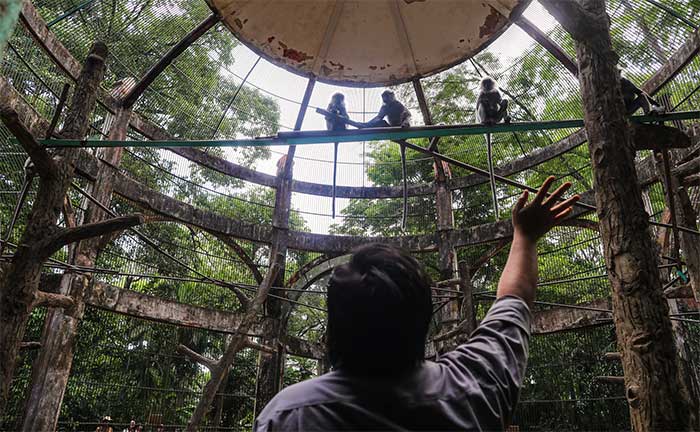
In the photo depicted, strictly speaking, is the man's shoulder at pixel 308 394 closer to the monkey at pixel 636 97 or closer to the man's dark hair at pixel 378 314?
the man's dark hair at pixel 378 314

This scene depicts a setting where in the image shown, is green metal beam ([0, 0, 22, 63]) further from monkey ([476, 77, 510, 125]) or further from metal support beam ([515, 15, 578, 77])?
metal support beam ([515, 15, 578, 77])

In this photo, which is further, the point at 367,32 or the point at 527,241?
the point at 367,32

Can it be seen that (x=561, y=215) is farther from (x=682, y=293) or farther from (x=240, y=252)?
(x=240, y=252)

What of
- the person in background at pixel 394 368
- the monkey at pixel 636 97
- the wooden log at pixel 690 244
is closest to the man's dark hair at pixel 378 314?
the person in background at pixel 394 368

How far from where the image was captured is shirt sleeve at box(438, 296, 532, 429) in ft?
3.53

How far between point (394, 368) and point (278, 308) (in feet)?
38.1

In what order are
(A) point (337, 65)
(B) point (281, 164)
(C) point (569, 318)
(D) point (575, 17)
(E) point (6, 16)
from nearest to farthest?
(E) point (6, 16)
(D) point (575, 17)
(A) point (337, 65)
(C) point (569, 318)
(B) point (281, 164)

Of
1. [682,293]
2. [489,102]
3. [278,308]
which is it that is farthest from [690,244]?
[278,308]

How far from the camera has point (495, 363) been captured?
1.13 meters

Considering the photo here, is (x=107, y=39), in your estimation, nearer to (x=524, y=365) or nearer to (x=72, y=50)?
(x=72, y=50)

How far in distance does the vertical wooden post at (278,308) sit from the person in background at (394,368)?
28.0 ft

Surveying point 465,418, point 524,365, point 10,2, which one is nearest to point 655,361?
point 524,365

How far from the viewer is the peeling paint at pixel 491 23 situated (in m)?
7.59

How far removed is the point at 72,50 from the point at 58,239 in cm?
727
